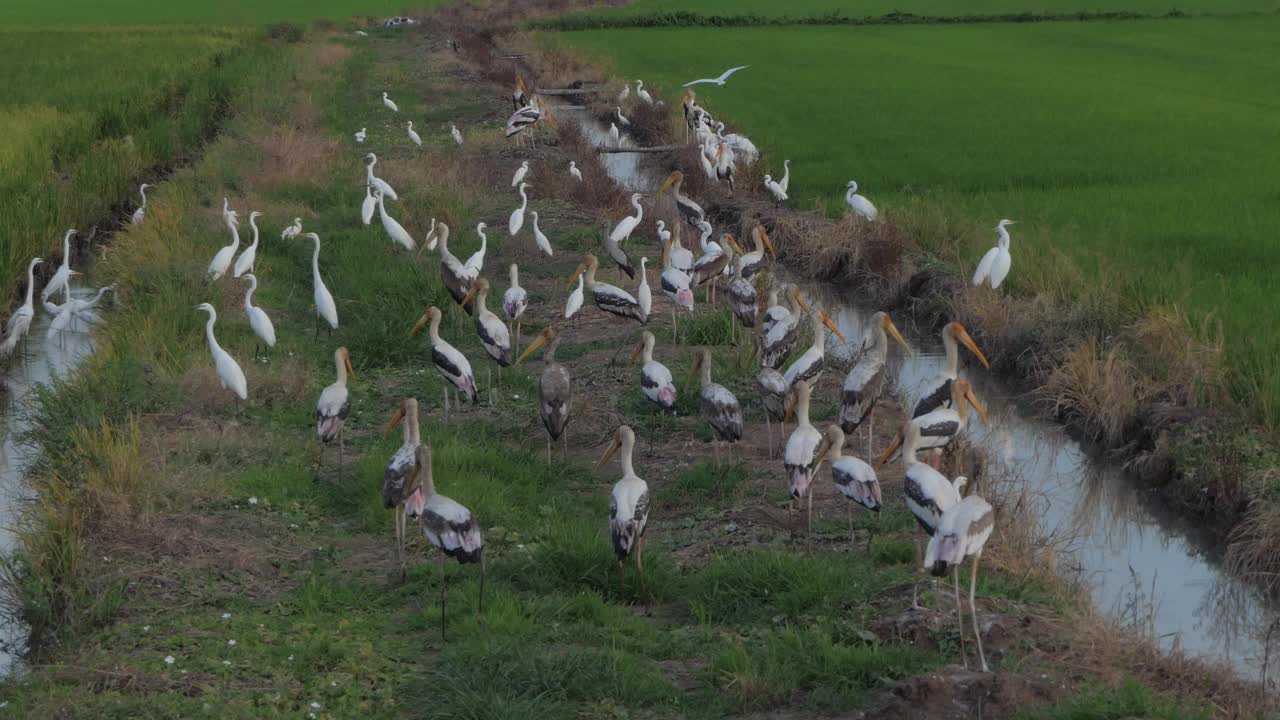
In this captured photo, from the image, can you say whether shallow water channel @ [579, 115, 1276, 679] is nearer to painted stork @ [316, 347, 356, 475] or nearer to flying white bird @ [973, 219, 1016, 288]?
flying white bird @ [973, 219, 1016, 288]

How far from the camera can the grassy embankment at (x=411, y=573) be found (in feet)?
21.2

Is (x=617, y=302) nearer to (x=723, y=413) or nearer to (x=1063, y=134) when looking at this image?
(x=723, y=413)

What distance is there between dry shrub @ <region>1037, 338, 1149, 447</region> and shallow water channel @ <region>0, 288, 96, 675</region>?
25.0 feet

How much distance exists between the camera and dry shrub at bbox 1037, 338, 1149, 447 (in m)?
10.6

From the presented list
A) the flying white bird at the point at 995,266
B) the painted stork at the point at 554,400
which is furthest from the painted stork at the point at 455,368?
the flying white bird at the point at 995,266

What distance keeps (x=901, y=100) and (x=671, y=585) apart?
22.0m

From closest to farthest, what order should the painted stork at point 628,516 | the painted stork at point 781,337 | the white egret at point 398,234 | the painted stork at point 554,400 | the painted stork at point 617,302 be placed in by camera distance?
the painted stork at point 628,516
the painted stork at point 554,400
the painted stork at point 781,337
the painted stork at point 617,302
the white egret at point 398,234

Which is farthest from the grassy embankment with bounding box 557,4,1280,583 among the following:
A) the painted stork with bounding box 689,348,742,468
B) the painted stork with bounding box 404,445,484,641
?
the painted stork with bounding box 404,445,484,641

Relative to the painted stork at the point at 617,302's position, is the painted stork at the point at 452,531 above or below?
above

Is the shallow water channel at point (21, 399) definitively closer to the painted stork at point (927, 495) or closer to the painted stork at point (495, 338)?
the painted stork at point (495, 338)

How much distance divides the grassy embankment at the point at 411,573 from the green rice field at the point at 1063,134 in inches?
157

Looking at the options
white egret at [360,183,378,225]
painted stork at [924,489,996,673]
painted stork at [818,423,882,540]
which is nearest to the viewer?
painted stork at [924,489,996,673]

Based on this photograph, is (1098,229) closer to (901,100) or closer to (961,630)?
(961,630)

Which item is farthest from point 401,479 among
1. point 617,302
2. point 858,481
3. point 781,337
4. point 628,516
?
point 617,302
